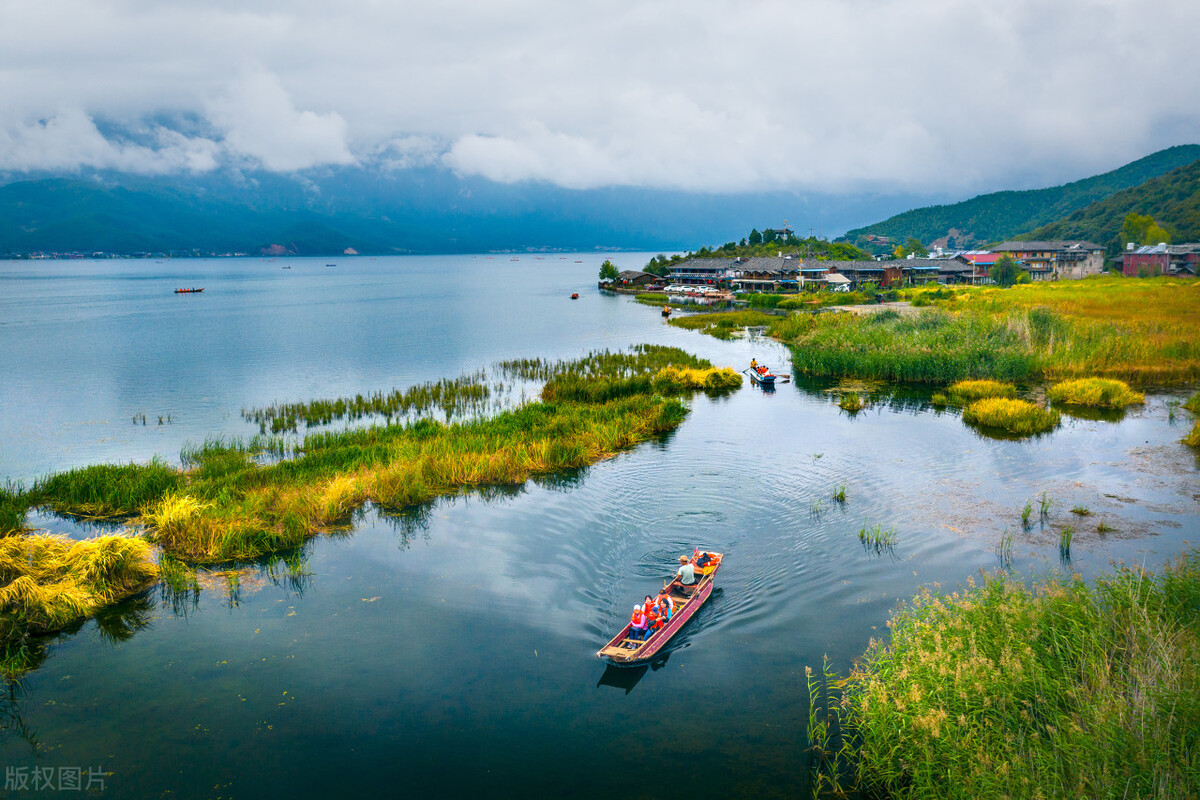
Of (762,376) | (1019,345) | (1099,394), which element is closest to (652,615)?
(762,376)

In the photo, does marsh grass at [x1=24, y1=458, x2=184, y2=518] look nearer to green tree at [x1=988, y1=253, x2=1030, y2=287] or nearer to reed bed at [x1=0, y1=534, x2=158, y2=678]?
reed bed at [x1=0, y1=534, x2=158, y2=678]

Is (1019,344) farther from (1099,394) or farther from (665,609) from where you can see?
(665,609)

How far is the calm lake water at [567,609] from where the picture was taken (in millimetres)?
13766

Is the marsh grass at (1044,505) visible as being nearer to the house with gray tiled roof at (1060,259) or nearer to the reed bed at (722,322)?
the reed bed at (722,322)

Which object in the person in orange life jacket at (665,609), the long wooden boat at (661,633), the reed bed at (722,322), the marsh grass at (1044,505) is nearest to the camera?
the long wooden boat at (661,633)

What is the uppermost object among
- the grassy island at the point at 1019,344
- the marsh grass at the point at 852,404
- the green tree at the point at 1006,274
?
the green tree at the point at 1006,274

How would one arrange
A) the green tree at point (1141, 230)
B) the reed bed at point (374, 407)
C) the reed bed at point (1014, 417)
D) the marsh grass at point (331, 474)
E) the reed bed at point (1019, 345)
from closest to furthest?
the marsh grass at point (331, 474) → the reed bed at point (1014, 417) → the reed bed at point (374, 407) → the reed bed at point (1019, 345) → the green tree at point (1141, 230)

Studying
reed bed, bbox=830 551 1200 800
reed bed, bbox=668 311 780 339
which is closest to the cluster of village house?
reed bed, bbox=668 311 780 339

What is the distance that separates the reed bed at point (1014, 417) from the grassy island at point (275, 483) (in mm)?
16726

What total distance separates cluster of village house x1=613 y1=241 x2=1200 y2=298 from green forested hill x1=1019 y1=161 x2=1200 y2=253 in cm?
902

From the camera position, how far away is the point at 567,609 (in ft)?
62.7

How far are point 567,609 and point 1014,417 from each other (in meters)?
29.4

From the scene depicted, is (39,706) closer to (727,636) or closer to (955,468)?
(727,636)

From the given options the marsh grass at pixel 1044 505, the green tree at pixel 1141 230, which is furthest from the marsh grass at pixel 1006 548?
the green tree at pixel 1141 230
